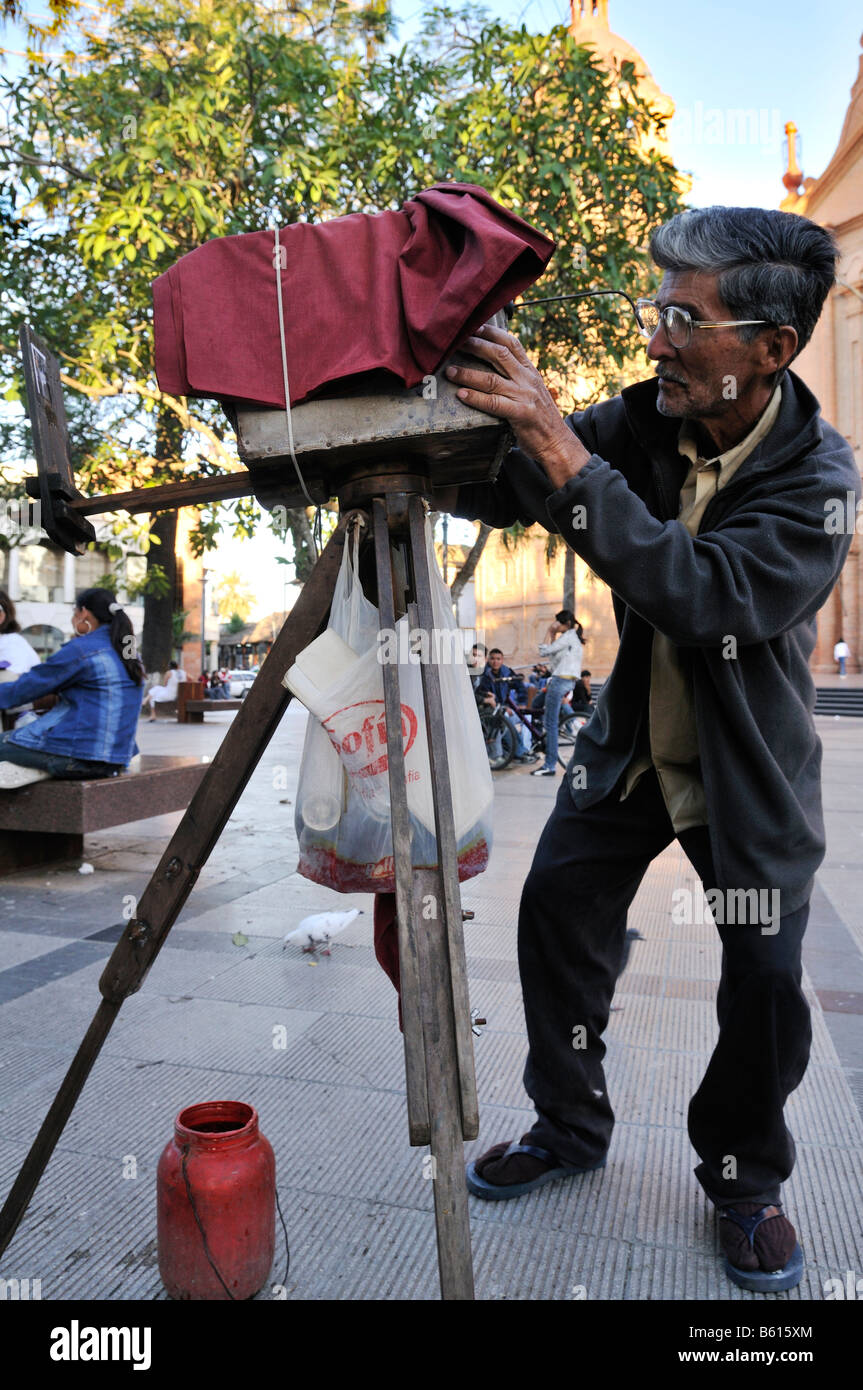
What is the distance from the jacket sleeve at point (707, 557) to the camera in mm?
1751

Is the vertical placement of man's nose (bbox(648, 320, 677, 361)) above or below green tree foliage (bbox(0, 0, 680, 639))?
below

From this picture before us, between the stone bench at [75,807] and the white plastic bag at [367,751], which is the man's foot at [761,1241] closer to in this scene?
the white plastic bag at [367,751]

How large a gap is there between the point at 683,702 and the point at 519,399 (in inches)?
31.3

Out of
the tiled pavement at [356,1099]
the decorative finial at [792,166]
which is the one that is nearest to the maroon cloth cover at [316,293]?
the tiled pavement at [356,1099]

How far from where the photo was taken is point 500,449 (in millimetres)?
1823

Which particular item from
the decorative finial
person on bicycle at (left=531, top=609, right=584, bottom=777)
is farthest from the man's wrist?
the decorative finial

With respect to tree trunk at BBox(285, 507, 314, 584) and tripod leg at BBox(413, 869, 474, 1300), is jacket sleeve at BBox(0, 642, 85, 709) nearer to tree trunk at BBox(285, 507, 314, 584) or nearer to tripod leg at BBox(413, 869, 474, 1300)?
tree trunk at BBox(285, 507, 314, 584)

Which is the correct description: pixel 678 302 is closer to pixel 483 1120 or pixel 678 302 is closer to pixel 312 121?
pixel 483 1120

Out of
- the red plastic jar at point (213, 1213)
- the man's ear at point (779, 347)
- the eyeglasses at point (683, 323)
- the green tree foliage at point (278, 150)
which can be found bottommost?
the red plastic jar at point (213, 1213)

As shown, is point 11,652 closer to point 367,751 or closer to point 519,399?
point 367,751

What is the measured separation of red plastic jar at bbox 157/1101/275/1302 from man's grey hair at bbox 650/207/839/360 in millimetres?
1847

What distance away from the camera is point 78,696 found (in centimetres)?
543

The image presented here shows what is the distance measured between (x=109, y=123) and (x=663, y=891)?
6.81m

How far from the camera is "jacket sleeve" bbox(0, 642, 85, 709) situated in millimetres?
5324
